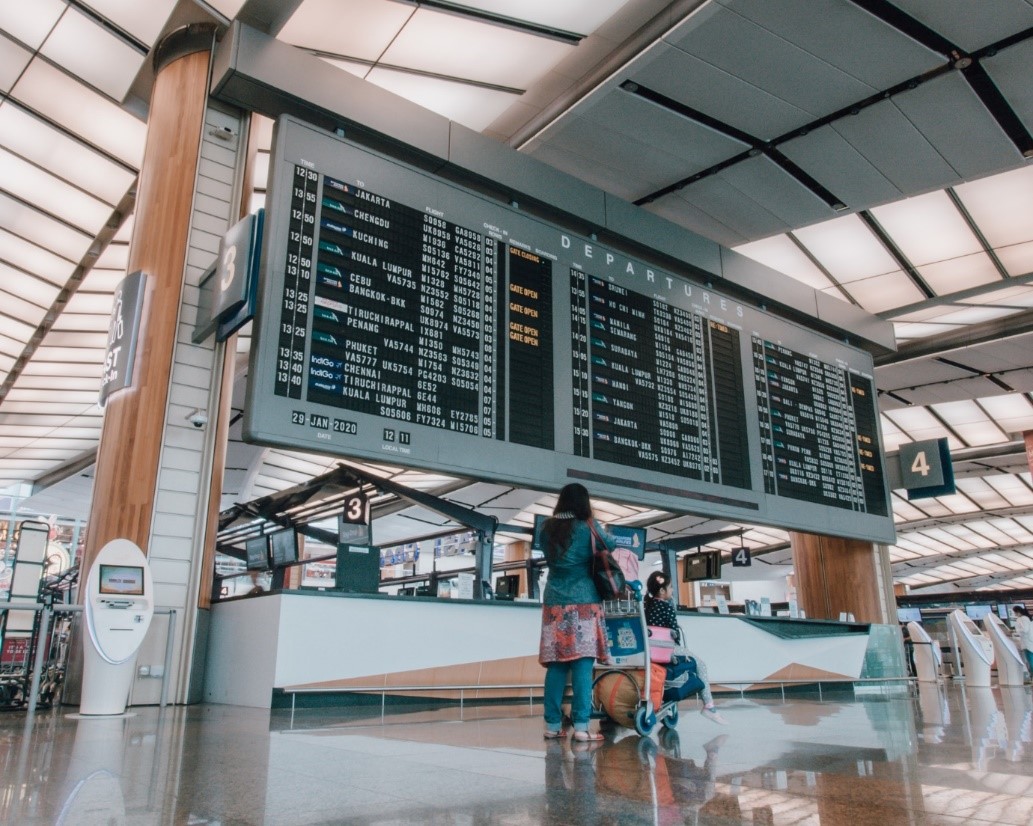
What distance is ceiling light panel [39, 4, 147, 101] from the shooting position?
7680mm

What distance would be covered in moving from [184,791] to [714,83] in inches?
280

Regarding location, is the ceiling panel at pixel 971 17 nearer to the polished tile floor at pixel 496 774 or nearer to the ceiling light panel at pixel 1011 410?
the polished tile floor at pixel 496 774

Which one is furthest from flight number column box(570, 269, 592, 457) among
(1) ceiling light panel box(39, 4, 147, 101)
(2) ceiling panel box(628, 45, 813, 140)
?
(1) ceiling light panel box(39, 4, 147, 101)

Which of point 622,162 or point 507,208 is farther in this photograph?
point 622,162

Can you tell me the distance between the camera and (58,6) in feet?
24.7

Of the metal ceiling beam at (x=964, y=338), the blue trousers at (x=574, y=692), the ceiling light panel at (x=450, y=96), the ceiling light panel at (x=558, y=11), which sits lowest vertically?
the blue trousers at (x=574, y=692)

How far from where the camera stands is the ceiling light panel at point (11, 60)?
8250mm

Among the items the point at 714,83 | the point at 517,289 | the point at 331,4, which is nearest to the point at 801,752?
the point at 517,289

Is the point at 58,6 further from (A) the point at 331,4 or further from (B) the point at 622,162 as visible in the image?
(B) the point at 622,162

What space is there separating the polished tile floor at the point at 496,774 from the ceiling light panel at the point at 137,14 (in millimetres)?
6156

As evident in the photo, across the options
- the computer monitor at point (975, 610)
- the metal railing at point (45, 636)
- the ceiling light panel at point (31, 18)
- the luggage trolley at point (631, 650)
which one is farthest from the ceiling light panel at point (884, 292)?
the computer monitor at point (975, 610)

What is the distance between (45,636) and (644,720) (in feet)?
14.4

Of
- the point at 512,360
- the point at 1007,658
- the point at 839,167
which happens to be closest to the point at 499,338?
the point at 512,360

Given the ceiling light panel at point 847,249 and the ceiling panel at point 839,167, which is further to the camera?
the ceiling light panel at point 847,249
